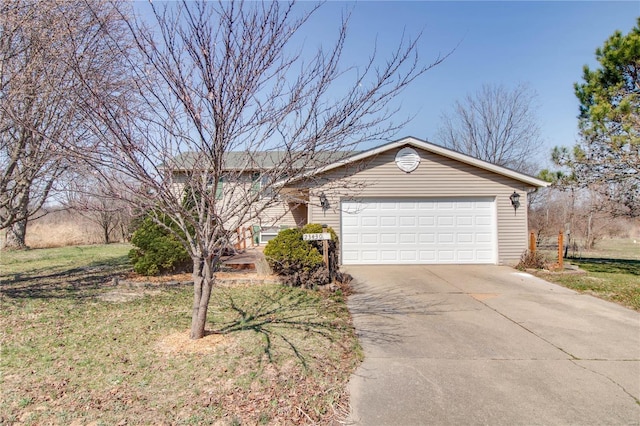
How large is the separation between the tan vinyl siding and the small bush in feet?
1.84

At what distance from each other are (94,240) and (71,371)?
64.9 feet

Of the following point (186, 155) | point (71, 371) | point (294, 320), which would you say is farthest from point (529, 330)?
point (71, 371)

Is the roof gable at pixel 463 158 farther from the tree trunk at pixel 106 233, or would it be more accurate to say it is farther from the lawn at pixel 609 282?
the tree trunk at pixel 106 233

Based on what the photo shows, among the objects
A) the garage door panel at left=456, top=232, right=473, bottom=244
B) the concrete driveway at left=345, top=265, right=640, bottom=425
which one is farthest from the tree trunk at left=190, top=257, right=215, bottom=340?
the garage door panel at left=456, top=232, right=473, bottom=244

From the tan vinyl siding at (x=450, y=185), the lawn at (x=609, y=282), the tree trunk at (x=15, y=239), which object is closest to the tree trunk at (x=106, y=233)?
the tree trunk at (x=15, y=239)

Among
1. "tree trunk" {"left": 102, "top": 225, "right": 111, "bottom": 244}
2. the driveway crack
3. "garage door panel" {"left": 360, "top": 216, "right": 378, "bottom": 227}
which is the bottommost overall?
the driveway crack

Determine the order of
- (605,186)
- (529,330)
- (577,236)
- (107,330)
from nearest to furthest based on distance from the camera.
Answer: (107,330), (529,330), (605,186), (577,236)

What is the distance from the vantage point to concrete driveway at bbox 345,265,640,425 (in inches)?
117

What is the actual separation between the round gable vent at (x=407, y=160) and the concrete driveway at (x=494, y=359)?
4.53 m

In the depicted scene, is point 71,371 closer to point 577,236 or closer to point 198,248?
point 198,248

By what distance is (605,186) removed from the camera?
10.5m

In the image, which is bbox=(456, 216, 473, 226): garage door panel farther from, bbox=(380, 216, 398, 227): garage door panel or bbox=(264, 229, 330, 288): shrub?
bbox=(264, 229, 330, 288): shrub

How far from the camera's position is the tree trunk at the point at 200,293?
4062 millimetres

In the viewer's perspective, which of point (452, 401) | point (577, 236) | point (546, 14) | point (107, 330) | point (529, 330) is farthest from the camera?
point (577, 236)
